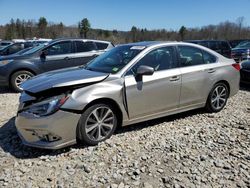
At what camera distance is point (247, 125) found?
5344mm

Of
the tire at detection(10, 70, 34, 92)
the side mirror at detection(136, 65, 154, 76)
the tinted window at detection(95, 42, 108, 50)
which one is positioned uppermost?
the tinted window at detection(95, 42, 108, 50)

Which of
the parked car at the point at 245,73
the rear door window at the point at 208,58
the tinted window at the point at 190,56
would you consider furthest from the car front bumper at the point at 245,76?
the tinted window at the point at 190,56

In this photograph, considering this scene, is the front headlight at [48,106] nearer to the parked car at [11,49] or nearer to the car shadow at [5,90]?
the car shadow at [5,90]

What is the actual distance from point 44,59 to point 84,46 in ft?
4.62

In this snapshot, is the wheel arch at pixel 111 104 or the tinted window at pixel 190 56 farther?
the tinted window at pixel 190 56

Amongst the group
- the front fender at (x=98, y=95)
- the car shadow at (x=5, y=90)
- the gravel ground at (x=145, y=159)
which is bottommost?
the car shadow at (x=5, y=90)

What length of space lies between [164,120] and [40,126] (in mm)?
2532

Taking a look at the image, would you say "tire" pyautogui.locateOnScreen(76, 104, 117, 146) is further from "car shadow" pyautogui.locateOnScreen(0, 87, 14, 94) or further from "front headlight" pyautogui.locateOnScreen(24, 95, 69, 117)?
"car shadow" pyautogui.locateOnScreen(0, 87, 14, 94)

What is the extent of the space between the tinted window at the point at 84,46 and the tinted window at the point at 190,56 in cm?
459

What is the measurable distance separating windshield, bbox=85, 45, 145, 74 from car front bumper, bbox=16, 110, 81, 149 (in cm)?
116

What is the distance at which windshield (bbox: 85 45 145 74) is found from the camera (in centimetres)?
488

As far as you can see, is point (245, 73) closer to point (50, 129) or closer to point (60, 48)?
point (60, 48)

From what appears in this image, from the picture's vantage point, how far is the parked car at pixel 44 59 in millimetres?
8492

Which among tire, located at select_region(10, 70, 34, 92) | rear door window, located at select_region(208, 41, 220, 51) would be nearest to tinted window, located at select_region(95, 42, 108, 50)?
tire, located at select_region(10, 70, 34, 92)
